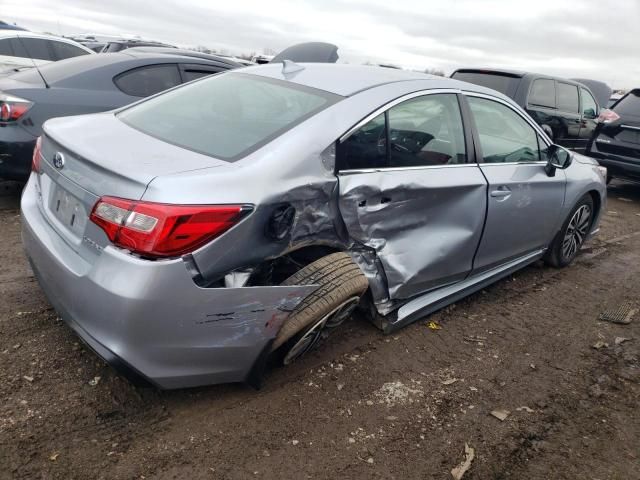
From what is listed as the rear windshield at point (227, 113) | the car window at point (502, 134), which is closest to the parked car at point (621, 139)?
the car window at point (502, 134)

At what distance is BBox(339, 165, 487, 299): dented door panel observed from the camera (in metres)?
2.61

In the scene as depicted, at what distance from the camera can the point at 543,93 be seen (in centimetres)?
833

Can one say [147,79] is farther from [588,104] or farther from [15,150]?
[588,104]

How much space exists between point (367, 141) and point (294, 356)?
1.15 meters

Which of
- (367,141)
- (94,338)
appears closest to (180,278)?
(94,338)

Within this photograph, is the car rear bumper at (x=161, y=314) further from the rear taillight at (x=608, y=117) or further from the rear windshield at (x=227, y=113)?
the rear taillight at (x=608, y=117)

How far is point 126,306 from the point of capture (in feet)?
6.37

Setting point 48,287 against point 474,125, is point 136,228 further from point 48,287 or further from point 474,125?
point 474,125

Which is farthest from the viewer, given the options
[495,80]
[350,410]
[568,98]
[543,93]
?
[568,98]

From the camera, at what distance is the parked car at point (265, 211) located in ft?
6.54

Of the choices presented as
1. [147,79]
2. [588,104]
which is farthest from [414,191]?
[588,104]

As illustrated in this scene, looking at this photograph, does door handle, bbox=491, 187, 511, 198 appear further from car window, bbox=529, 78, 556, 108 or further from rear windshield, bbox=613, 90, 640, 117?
car window, bbox=529, 78, 556, 108

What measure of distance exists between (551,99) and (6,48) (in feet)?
30.4

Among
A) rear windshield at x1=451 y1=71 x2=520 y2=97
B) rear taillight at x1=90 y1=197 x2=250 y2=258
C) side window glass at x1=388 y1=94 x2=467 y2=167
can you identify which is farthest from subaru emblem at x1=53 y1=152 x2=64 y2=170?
rear windshield at x1=451 y1=71 x2=520 y2=97
